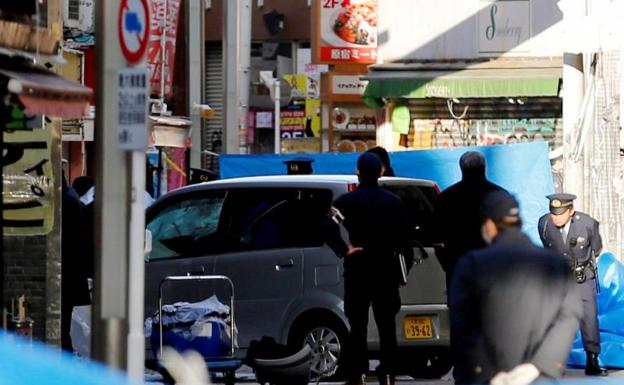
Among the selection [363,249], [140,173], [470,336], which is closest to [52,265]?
[363,249]

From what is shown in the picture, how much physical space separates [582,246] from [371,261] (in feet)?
10.0

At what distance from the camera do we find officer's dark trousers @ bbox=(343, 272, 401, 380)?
43.6 ft

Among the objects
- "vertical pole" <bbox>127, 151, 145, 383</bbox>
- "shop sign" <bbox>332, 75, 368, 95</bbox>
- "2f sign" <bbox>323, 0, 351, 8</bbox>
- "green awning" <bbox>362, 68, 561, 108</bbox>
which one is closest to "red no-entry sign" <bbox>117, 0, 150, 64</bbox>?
"vertical pole" <bbox>127, 151, 145, 383</bbox>

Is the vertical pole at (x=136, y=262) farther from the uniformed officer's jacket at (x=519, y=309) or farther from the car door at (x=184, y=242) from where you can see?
the car door at (x=184, y=242)

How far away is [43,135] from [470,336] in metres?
6.18

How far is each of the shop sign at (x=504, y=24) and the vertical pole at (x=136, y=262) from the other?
18736 millimetres

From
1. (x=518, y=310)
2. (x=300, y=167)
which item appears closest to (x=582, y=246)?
(x=300, y=167)

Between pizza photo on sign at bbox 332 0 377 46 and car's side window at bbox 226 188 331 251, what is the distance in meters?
23.7

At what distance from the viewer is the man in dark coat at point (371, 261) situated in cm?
1327

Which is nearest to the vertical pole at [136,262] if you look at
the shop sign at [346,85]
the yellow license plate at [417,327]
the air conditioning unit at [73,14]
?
the yellow license plate at [417,327]

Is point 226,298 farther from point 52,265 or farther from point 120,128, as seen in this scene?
point 120,128

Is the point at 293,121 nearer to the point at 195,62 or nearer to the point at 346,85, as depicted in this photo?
the point at 346,85

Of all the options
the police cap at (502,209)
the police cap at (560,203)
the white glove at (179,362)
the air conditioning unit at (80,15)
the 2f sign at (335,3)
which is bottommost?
the white glove at (179,362)

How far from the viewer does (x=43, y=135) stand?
44.7 ft
